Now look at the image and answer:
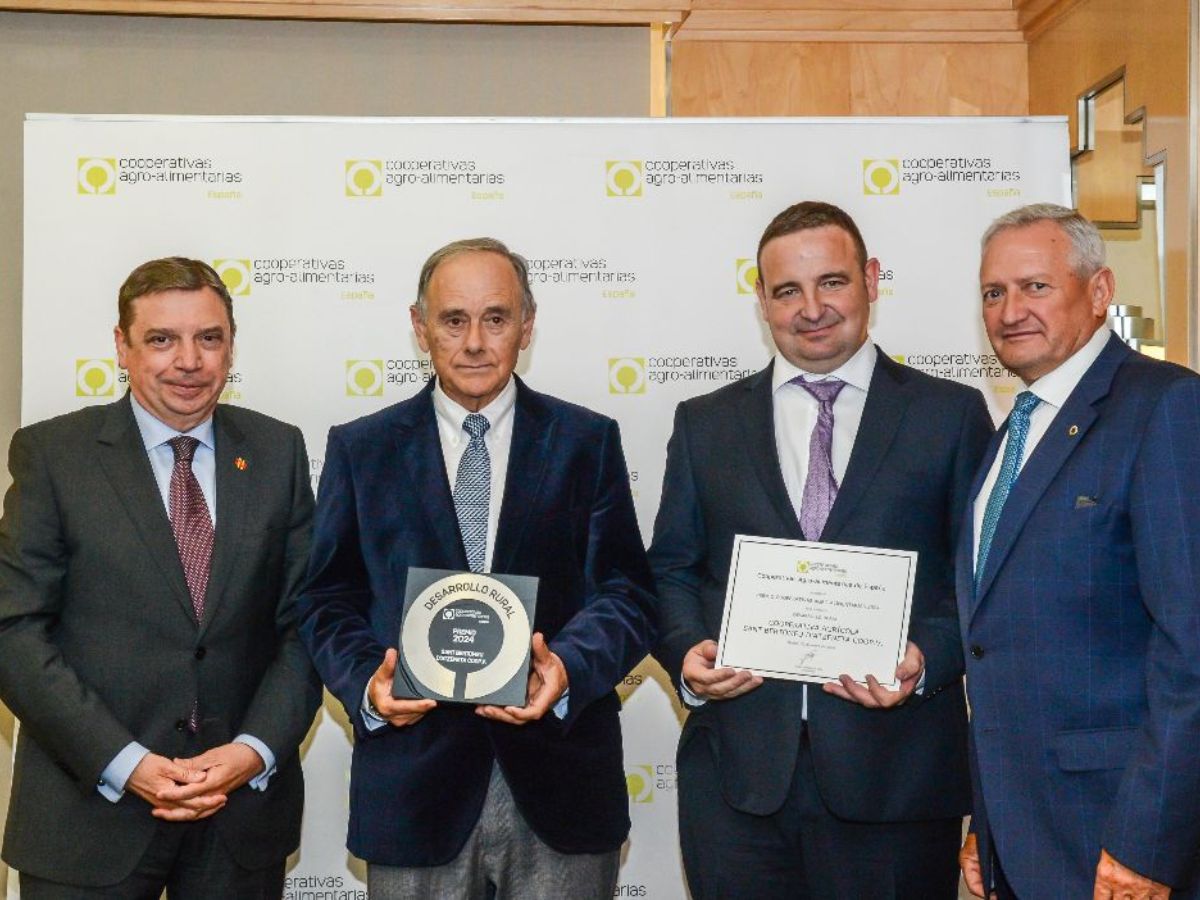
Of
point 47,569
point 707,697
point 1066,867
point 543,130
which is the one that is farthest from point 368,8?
point 1066,867

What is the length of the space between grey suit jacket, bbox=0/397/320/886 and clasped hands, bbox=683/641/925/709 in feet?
2.95

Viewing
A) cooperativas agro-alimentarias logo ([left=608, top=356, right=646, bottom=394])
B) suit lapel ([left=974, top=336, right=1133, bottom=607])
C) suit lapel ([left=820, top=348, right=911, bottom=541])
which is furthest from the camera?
cooperativas agro-alimentarias logo ([left=608, top=356, right=646, bottom=394])

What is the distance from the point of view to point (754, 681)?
2773mm

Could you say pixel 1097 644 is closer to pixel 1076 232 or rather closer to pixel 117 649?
pixel 1076 232

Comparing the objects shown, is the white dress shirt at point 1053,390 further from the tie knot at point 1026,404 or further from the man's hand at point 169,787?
the man's hand at point 169,787

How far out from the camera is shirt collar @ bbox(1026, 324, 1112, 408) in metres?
2.63

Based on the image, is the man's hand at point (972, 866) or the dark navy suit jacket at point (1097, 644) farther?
the man's hand at point (972, 866)

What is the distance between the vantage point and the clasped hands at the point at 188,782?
9.00ft

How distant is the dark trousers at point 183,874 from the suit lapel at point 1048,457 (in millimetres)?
1702

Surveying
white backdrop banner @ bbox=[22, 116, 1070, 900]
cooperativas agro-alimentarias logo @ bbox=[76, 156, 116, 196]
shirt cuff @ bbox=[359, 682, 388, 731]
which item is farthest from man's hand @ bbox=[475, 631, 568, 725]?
cooperativas agro-alimentarias logo @ bbox=[76, 156, 116, 196]

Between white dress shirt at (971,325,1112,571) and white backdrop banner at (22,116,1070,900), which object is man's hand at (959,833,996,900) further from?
white backdrop banner at (22,116,1070,900)

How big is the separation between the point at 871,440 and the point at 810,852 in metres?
0.90

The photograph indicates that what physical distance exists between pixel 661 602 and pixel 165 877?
1251mm

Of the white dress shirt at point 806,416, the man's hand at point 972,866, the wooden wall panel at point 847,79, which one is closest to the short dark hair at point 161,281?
the white dress shirt at point 806,416
